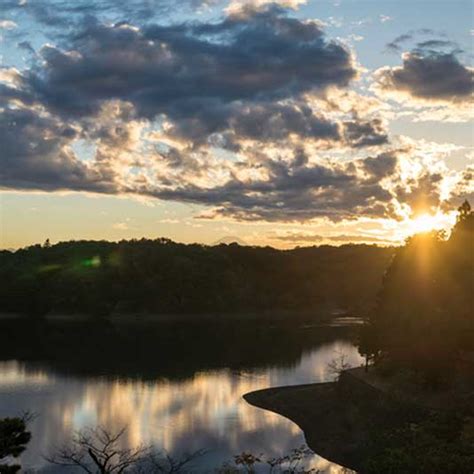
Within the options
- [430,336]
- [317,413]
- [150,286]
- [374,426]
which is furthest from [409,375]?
[150,286]

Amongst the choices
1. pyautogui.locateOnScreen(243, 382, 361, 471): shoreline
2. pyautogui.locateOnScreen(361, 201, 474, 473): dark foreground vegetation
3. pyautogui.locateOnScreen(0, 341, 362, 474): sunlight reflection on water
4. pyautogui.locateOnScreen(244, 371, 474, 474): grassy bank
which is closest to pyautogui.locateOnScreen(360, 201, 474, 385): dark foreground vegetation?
pyautogui.locateOnScreen(361, 201, 474, 473): dark foreground vegetation

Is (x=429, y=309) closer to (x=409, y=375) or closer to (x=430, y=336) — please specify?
(x=430, y=336)

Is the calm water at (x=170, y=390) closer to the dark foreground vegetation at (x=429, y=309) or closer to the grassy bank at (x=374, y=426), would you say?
the grassy bank at (x=374, y=426)

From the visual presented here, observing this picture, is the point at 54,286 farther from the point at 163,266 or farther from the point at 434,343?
the point at 434,343

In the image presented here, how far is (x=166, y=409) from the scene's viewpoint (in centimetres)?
6122

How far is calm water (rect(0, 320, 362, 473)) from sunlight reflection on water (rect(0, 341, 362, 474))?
0.09m

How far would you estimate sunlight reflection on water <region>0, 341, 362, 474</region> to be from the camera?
4853 cm

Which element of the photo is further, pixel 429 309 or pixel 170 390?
pixel 170 390

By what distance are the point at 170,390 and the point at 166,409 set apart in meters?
9.37

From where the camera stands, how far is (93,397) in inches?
2613

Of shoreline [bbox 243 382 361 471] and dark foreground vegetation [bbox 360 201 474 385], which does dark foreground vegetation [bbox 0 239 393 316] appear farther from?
dark foreground vegetation [bbox 360 201 474 385]

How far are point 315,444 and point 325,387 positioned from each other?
1530 cm

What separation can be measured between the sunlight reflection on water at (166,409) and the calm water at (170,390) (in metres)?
0.09

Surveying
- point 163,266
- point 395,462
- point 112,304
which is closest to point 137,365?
point 395,462
